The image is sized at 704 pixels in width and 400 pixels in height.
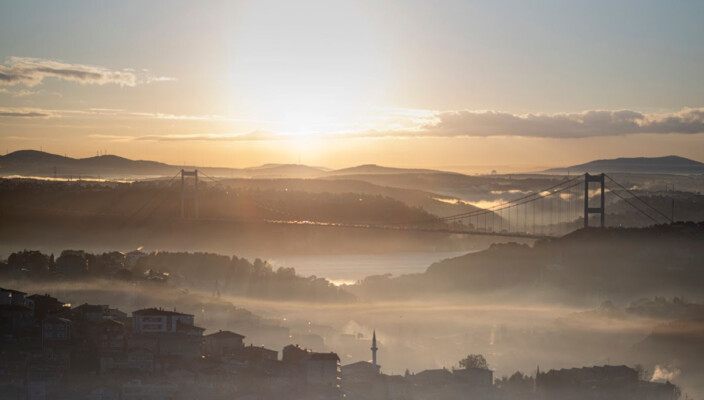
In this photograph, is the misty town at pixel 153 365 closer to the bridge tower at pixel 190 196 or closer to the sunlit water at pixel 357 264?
the sunlit water at pixel 357 264

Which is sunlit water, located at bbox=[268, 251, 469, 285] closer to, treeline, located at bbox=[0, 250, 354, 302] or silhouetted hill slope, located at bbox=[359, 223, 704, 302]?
treeline, located at bbox=[0, 250, 354, 302]

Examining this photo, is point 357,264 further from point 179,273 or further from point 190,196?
point 179,273

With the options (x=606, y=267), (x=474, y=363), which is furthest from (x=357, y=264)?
(x=474, y=363)

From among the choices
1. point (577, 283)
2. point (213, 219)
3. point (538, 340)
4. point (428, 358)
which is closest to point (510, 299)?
point (577, 283)

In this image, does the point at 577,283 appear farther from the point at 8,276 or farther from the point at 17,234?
the point at 17,234

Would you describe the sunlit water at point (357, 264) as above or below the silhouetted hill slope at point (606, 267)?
below

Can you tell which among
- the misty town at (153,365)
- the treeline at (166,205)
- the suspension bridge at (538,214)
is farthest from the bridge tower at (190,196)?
the misty town at (153,365)

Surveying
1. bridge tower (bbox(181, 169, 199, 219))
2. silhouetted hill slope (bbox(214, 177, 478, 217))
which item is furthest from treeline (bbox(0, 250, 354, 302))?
silhouetted hill slope (bbox(214, 177, 478, 217))
